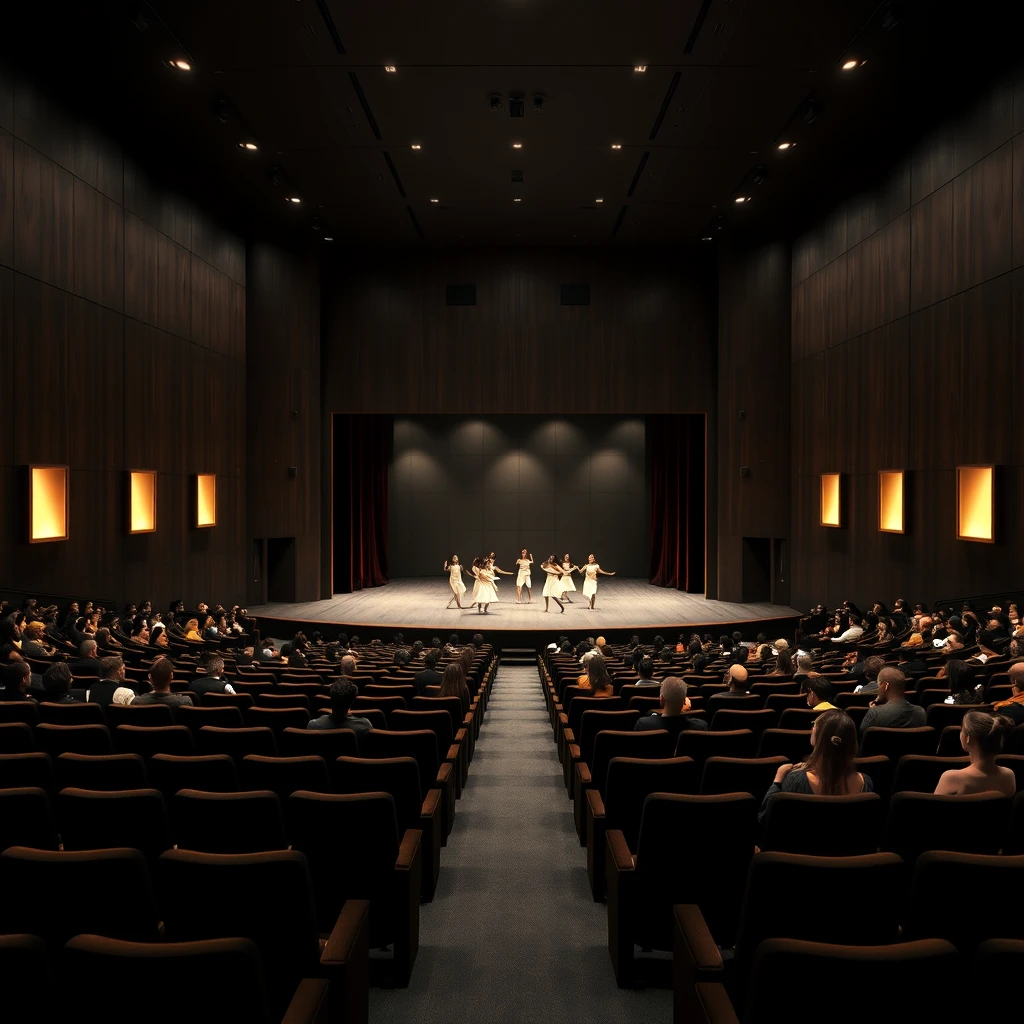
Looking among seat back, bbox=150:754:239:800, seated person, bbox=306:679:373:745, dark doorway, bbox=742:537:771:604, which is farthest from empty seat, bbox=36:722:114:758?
dark doorway, bbox=742:537:771:604

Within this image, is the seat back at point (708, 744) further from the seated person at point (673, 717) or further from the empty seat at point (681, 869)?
the empty seat at point (681, 869)

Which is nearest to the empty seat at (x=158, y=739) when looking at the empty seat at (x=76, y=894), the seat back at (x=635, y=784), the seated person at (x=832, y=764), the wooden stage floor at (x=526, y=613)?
the seat back at (x=635, y=784)

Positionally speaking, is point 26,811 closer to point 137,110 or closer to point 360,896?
point 360,896

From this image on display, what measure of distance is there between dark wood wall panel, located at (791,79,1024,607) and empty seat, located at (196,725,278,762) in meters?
11.2

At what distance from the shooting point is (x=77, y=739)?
15.6 feet

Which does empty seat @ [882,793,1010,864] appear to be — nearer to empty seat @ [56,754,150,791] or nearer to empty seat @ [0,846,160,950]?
empty seat @ [0,846,160,950]

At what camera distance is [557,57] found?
13.2 metres

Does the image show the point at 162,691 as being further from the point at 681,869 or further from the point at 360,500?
the point at 360,500

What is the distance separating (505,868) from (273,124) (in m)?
14.5

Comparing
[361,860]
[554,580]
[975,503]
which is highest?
[975,503]

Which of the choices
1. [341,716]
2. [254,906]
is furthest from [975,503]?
[254,906]

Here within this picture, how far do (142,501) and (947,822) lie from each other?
50.6ft

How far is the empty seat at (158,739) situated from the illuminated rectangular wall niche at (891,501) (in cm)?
1369

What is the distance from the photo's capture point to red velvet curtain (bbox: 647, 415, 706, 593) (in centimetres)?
2425
